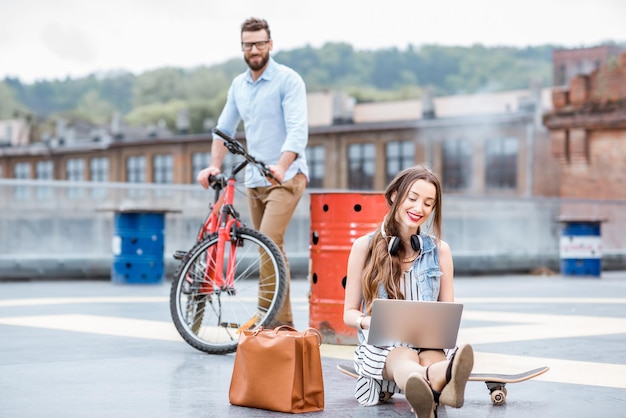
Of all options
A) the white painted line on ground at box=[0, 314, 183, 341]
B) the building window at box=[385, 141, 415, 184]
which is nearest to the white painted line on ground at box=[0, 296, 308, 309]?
the white painted line on ground at box=[0, 314, 183, 341]

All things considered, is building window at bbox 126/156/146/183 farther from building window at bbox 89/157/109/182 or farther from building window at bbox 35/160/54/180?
building window at bbox 35/160/54/180

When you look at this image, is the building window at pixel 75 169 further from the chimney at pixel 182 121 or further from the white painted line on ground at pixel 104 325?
the white painted line on ground at pixel 104 325

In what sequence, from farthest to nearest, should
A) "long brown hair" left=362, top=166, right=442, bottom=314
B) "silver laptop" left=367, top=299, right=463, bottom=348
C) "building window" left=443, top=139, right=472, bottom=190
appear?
"building window" left=443, top=139, right=472, bottom=190 < "long brown hair" left=362, top=166, right=442, bottom=314 < "silver laptop" left=367, top=299, right=463, bottom=348

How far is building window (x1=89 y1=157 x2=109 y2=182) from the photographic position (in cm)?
7406

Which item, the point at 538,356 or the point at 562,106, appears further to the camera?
the point at 562,106

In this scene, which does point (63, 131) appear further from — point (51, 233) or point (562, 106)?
point (51, 233)

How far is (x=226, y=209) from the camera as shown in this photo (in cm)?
667

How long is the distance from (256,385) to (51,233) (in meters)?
11.9

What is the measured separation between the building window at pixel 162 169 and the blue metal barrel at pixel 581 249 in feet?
174

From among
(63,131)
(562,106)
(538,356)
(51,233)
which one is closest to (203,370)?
(538,356)

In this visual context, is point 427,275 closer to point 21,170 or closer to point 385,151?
point 385,151

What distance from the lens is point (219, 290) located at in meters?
6.58

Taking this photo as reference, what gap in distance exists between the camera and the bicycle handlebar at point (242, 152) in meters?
6.70

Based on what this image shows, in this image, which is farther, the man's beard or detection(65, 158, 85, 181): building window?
detection(65, 158, 85, 181): building window
